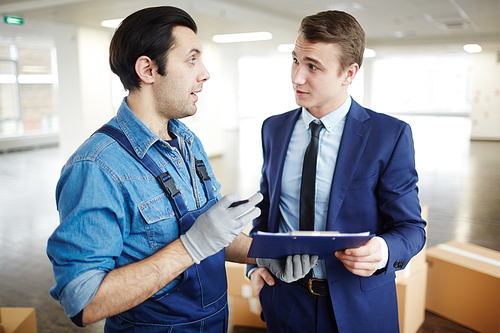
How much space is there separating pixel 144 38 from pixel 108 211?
59 centimetres

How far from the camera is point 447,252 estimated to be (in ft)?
10.3

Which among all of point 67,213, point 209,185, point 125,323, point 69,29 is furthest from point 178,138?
point 69,29

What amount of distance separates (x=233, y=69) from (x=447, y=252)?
13369mm

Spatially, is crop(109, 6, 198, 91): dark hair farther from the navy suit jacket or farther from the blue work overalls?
the navy suit jacket

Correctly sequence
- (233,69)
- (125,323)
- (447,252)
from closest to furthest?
(125,323)
(447,252)
(233,69)

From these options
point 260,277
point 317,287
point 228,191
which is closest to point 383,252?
point 317,287

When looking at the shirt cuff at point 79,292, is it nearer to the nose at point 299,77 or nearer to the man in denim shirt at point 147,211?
the man in denim shirt at point 147,211

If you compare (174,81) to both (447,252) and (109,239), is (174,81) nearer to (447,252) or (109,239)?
(109,239)

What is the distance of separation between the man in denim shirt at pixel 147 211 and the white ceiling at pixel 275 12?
16.6ft

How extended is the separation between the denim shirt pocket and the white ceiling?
536cm

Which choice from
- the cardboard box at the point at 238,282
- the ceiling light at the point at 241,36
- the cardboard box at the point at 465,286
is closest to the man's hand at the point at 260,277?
the cardboard box at the point at 238,282

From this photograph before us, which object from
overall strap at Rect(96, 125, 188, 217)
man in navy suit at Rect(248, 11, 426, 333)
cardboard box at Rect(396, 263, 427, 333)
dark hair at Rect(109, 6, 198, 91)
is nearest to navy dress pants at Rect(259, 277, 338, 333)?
man in navy suit at Rect(248, 11, 426, 333)

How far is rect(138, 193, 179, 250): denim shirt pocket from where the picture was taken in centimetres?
117

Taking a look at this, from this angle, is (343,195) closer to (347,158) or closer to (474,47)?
(347,158)
